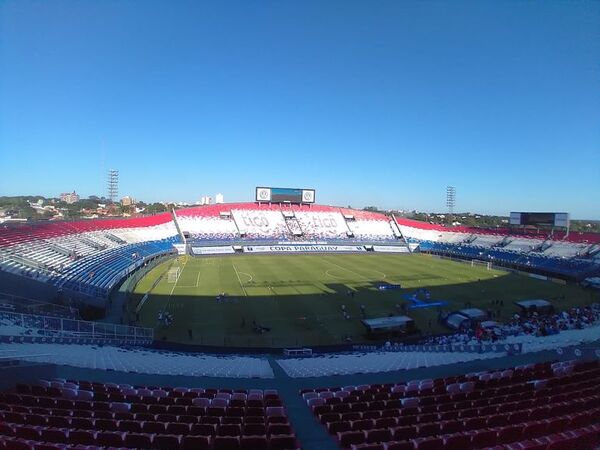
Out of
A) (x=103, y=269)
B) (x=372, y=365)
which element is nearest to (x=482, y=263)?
(x=372, y=365)

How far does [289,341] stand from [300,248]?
158 ft

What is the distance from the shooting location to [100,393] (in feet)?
32.7

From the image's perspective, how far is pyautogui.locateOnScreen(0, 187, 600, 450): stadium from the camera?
25.4ft

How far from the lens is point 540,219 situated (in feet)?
230

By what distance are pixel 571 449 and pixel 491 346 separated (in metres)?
11.7

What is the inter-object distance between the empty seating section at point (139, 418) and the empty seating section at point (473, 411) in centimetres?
153

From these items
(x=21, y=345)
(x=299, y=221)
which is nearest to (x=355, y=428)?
(x=21, y=345)

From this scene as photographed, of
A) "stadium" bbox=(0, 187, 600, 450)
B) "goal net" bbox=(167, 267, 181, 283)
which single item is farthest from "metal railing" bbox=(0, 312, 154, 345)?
"goal net" bbox=(167, 267, 181, 283)

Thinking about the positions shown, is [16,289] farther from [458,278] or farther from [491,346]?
[458,278]

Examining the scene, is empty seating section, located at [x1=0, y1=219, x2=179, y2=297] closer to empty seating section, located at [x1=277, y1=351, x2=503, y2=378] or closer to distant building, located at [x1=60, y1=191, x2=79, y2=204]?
empty seating section, located at [x1=277, y1=351, x2=503, y2=378]

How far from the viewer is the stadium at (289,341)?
7.75 metres

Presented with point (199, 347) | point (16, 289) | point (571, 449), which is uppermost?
point (571, 449)

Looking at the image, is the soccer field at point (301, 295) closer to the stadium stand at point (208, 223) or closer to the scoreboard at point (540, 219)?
the stadium stand at point (208, 223)

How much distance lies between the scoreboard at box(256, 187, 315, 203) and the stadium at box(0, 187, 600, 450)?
1698 cm
